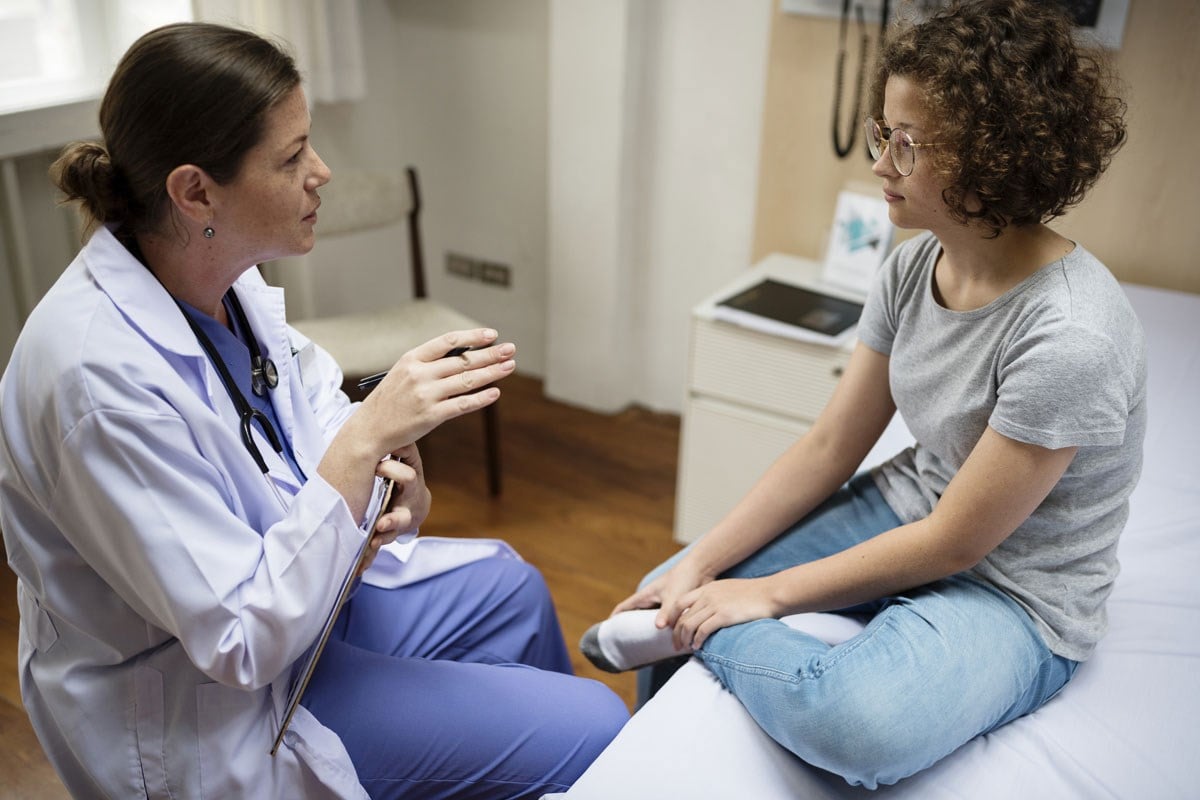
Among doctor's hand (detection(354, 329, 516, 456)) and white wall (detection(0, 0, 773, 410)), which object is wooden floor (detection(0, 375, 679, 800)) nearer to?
white wall (detection(0, 0, 773, 410))

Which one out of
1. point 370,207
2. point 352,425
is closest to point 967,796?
point 352,425

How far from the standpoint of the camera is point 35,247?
2387mm

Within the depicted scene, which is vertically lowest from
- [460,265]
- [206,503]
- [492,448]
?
[492,448]

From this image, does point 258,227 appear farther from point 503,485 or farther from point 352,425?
point 503,485

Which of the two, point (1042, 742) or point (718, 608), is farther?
point (718, 608)

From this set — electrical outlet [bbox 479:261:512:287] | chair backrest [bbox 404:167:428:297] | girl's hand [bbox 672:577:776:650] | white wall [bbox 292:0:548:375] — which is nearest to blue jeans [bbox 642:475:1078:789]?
girl's hand [bbox 672:577:776:650]

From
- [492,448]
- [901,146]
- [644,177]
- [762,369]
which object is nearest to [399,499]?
[901,146]

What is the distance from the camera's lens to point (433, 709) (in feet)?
4.24

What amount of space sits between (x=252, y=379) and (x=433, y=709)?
17.9 inches

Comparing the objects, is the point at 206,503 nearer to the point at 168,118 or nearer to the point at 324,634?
the point at 324,634

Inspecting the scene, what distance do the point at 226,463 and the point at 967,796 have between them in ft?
2.75

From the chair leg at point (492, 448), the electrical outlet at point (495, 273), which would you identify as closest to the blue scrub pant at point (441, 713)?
the chair leg at point (492, 448)

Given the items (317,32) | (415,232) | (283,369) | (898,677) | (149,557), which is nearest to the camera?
(149,557)

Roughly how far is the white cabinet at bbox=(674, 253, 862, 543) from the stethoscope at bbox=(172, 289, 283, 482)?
1151 millimetres
